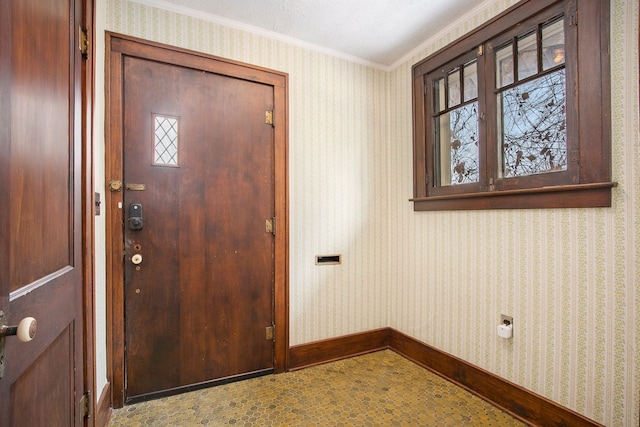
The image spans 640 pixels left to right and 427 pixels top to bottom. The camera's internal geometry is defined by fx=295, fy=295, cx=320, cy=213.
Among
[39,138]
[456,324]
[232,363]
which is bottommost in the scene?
[232,363]

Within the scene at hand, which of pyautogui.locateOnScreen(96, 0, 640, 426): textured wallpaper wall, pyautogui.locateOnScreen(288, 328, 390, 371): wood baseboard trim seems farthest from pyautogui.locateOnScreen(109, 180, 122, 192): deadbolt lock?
pyautogui.locateOnScreen(288, 328, 390, 371): wood baseboard trim

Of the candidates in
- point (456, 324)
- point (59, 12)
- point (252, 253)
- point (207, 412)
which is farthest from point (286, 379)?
point (59, 12)

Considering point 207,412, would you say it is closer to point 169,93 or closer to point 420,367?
point 420,367

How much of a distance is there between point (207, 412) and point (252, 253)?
3.21 ft

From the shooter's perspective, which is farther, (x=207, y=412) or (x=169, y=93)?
(x=169, y=93)

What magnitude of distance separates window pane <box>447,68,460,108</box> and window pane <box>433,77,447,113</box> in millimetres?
61

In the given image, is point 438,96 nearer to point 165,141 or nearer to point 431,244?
point 431,244

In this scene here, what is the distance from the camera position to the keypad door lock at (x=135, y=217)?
1.81 meters

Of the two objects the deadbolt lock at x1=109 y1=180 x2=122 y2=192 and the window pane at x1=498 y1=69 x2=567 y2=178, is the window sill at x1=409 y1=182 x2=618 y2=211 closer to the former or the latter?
the window pane at x1=498 y1=69 x2=567 y2=178

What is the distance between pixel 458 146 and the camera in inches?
85.7

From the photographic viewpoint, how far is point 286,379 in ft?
6.84

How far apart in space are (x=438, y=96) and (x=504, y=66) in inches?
20.6

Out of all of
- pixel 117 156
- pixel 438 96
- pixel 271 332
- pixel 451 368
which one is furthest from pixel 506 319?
pixel 117 156

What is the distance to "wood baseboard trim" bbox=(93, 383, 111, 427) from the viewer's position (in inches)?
59.7
